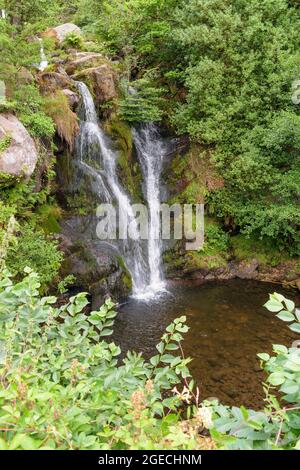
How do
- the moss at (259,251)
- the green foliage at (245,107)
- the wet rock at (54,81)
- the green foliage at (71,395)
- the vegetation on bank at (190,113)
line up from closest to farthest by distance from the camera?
the green foliage at (71,395), the vegetation on bank at (190,113), the wet rock at (54,81), the green foliage at (245,107), the moss at (259,251)

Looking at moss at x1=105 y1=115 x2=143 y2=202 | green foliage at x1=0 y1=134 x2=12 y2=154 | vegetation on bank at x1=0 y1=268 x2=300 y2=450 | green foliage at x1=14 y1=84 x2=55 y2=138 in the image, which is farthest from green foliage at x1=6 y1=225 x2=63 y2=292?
vegetation on bank at x1=0 y1=268 x2=300 y2=450

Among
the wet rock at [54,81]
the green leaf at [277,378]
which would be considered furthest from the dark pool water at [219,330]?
the wet rock at [54,81]

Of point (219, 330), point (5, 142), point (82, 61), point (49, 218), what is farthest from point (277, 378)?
point (82, 61)

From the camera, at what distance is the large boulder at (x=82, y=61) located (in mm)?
12376

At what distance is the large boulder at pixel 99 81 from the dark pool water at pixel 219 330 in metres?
6.61

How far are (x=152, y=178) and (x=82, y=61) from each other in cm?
464

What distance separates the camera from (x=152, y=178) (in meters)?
13.2

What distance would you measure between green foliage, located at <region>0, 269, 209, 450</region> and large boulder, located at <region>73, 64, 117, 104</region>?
420 inches

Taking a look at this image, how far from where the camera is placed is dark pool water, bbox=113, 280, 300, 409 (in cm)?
729

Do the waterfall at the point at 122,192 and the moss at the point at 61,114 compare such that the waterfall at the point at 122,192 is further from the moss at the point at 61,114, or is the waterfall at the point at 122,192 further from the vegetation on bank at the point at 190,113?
the moss at the point at 61,114

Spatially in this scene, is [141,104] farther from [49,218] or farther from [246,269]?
[246,269]

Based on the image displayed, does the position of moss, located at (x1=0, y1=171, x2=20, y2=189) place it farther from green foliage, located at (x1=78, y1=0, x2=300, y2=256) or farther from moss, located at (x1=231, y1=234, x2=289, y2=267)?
moss, located at (x1=231, y1=234, x2=289, y2=267)

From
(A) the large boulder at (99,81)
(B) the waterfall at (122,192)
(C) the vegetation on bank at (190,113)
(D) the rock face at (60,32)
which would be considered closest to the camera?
(C) the vegetation on bank at (190,113)
